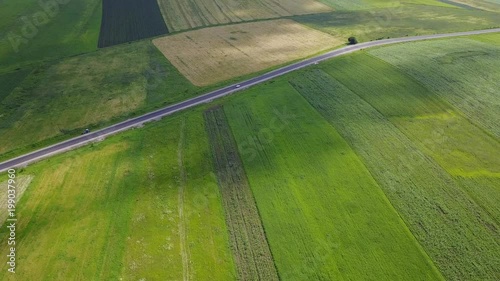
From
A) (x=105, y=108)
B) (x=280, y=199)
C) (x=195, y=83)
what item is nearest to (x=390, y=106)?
(x=280, y=199)

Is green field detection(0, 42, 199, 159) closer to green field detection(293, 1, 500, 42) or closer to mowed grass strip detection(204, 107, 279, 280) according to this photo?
mowed grass strip detection(204, 107, 279, 280)

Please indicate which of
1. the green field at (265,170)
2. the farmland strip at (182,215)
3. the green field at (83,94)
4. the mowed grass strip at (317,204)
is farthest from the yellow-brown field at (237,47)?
the farmland strip at (182,215)

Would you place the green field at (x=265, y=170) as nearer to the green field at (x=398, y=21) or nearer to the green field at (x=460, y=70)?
the green field at (x=460, y=70)

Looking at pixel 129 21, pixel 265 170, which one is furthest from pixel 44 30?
pixel 265 170

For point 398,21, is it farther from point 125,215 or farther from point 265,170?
point 125,215

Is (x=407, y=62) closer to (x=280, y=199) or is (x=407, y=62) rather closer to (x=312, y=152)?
(x=312, y=152)

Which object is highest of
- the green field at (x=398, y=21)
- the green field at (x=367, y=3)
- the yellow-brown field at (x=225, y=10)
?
the yellow-brown field at (x=225, y=10)
